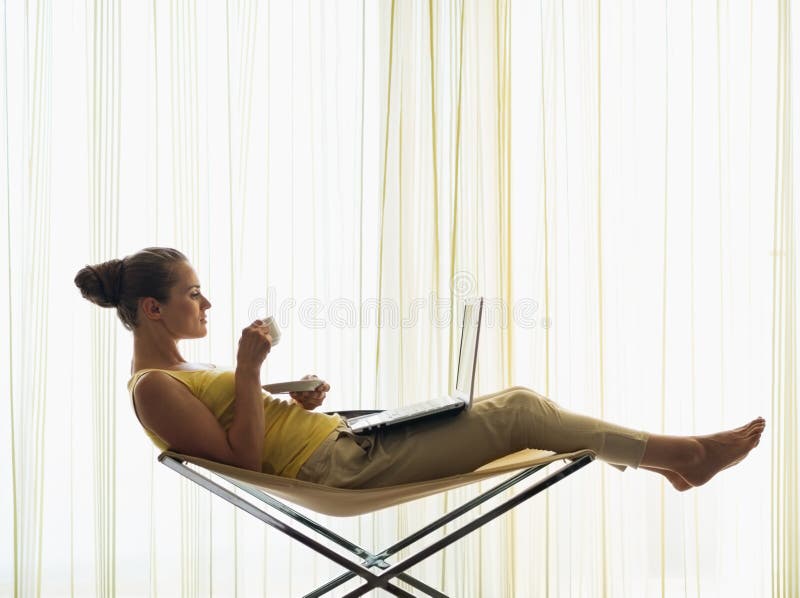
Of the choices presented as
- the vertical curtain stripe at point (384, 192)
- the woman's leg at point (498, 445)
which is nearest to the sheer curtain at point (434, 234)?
the vertical curtain stripe at point (384, 192)

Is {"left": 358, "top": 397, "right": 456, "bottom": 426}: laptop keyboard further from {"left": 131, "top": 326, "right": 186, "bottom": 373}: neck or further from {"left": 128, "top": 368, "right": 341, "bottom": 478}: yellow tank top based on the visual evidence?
{"left": 131, "top": 326, "right": 186, "bottom": 373}: neck

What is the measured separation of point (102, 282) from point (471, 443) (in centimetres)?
77

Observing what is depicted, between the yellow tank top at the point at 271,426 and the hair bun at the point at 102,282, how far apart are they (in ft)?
0.54

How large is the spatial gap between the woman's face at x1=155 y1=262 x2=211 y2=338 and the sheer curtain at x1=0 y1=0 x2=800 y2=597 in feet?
1.75

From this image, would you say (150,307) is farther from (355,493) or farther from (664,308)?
(664,308)

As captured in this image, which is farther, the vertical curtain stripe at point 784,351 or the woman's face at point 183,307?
the vertical curtain stripe at point 784,351

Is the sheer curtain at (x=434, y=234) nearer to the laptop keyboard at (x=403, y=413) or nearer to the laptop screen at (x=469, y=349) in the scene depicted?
the laptop screen at (x=469, y=349)

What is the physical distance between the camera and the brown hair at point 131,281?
4.99 ft

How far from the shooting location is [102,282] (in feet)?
4.98

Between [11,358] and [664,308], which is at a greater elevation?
[664,308]

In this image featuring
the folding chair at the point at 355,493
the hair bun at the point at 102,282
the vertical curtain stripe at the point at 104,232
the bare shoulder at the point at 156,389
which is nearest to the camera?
the folding chair at the point at 355,493

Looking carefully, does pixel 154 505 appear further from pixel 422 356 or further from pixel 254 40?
pixel 254 40

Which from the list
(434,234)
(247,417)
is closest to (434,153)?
(434,234)

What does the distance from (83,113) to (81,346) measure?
2.11ft
